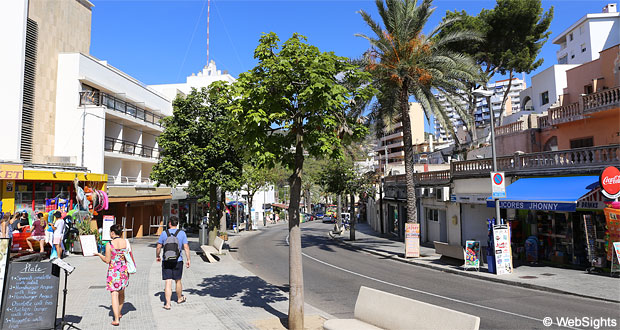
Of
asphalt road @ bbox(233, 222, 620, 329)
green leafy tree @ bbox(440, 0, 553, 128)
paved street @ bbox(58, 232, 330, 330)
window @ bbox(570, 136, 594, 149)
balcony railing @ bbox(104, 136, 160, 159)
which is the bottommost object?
asphalt road @ bbox(233, 222, 620, 329)

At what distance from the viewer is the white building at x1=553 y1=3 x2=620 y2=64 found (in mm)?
43156

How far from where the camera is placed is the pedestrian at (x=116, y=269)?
24.9 ft

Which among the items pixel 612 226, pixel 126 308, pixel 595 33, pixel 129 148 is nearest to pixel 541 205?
pixel 612 226

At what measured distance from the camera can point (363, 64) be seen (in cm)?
1986

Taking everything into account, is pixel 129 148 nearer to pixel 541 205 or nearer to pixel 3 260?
pixel 3 260

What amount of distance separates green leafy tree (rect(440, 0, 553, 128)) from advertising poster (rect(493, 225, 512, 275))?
1756 cm

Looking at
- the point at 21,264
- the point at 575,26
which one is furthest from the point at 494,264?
the point at 575,26

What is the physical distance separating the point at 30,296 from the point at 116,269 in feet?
4.73

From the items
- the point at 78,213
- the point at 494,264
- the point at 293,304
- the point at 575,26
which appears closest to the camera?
the point at 293,304

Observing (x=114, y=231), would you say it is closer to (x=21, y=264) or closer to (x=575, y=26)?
(x=21, y=264)

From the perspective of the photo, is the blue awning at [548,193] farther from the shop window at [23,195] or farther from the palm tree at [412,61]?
the shop window at [23,195]

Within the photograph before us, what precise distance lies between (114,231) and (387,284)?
852cm

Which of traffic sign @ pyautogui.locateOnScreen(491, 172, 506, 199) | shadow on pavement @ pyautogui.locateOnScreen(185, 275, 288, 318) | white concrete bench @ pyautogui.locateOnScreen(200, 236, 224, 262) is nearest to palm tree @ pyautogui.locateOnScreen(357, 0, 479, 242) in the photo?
traffic sign @ pyautogui.locateOnScreen(491, 172, 506, 199)

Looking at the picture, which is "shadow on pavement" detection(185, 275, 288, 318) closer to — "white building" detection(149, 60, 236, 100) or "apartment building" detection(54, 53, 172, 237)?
"apartment building" detection(54, 53, 172, 237)
